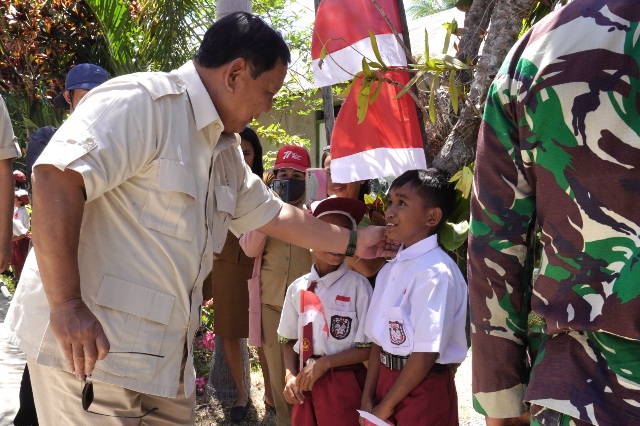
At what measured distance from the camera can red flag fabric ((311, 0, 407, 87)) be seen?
12.6 feet

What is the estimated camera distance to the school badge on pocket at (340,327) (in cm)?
361

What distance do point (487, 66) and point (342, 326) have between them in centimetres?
139

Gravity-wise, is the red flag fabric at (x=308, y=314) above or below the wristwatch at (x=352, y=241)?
below

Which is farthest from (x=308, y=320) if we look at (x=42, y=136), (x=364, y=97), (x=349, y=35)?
(x=42, y=136)

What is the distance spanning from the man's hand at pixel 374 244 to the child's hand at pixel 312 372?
21.4 inches

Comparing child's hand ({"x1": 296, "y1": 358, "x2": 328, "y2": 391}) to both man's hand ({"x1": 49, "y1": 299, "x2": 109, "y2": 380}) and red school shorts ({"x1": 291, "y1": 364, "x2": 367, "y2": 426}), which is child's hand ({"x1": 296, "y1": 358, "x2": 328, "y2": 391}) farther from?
man's hand ({"x1": 49, "y1": 299, "x2": 109, "y2": 380})

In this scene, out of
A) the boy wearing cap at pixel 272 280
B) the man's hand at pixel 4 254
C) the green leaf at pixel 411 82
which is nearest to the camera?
the green leaf at pixel 411 82

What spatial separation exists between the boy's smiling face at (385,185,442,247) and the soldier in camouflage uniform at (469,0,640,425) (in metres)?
1.55

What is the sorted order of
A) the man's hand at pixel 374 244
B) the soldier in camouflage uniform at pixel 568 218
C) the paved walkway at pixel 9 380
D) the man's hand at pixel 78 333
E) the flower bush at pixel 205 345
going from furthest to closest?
the flower bush at pixel 205 345 → the paved walkway at pixel 9 380 → the man's hand at pixel 374 244 → the man's hand at pixel 78 333 → the soldier in camouflage uniform at pixel 568 218

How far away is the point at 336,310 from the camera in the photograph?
3.67 m

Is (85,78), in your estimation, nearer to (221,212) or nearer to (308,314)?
(308,314)

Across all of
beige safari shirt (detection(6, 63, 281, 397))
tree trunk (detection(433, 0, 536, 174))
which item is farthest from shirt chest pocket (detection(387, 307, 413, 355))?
beige safari shirt (detection(6, 63, 281, 397))

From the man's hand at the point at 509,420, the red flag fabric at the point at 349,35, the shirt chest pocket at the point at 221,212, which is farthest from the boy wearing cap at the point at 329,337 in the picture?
the man's hand at the point at 509,420

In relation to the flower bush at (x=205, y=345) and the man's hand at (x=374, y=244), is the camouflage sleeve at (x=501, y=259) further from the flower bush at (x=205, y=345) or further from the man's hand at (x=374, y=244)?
the flower bush at (x=205, y=345)
